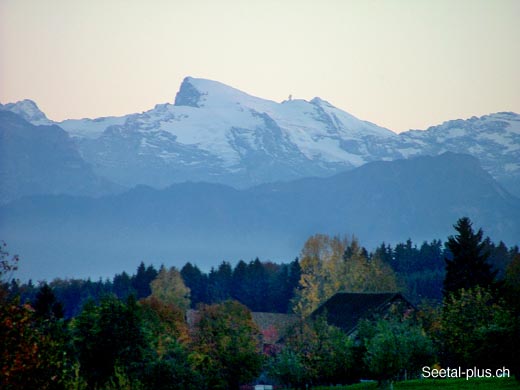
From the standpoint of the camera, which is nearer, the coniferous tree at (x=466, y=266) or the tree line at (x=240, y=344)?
the tree line at (x=240, y=344)

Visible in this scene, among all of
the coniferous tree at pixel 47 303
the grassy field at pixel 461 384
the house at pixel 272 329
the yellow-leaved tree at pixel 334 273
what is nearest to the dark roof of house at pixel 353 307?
the house at pixel 272 329

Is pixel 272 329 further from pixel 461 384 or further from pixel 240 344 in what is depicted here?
pixel 461 384

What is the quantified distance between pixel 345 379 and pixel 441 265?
112 metres

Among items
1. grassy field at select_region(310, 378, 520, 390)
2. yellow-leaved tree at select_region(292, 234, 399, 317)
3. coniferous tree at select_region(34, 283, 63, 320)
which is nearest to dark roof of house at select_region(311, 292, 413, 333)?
grassy field at select_region(310, 378, 520, 390)

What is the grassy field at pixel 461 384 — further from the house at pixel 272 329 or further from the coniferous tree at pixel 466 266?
the coniferous tree at pixel 466 266

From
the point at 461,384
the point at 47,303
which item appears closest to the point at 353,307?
the point at 47,303

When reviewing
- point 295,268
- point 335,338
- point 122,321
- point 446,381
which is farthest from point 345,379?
point 295,268

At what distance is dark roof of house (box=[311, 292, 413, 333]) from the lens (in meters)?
79.2

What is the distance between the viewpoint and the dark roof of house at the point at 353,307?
79.2m

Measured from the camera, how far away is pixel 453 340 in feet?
202

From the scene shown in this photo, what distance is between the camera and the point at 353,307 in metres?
83.2

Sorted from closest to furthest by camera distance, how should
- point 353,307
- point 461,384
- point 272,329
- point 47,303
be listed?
point 461,384, point 353,307, point 47,303, point 272,329

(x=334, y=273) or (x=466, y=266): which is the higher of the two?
(x=334, y=273)

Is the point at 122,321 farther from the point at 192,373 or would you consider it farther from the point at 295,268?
the point at 295,268
